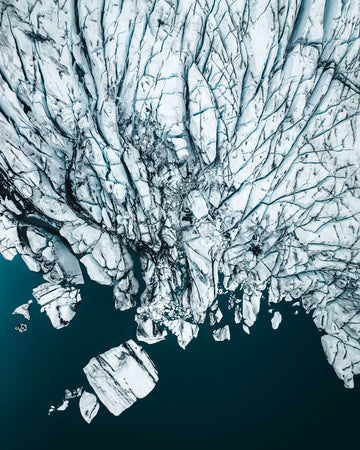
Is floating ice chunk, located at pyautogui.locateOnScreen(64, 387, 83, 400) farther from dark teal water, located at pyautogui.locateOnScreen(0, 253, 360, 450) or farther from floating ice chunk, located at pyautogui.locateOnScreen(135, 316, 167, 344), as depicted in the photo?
floating ice chunk, located at pyautogui.locateOnScreen(135, 316, 167, 344)

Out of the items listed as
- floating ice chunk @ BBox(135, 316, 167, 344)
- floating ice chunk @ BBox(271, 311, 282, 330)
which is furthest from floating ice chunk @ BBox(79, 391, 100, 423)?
floating ice chunk @ BBox(271, 311, 282, 330)

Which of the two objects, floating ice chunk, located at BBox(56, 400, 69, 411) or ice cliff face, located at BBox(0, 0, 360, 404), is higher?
ice cliff face, located at BBox(0, 0, 360, 404)

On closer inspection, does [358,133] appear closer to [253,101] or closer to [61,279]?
[253,101]

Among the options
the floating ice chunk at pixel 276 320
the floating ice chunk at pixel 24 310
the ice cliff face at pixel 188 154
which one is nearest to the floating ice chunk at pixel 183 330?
the ice cliff face at pixel 188 154

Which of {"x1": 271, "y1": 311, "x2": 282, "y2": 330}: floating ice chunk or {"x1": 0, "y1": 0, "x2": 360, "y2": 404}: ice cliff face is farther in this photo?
{"x1": 271, "y1": 311, "x2": 282, "y2": 330}: floating ice chunk

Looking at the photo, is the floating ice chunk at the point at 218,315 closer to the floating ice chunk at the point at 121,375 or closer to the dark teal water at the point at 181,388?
the dark teal water at the point at 181,388

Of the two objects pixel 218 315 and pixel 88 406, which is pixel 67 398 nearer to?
pixel 88 406

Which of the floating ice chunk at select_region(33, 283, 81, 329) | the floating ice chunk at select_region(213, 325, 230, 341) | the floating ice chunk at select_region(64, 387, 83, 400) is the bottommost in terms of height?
the floating ice chunk at select_region(64, 387, 83, 400)

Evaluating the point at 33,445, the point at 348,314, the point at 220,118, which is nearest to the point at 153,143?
the point at 220,118
